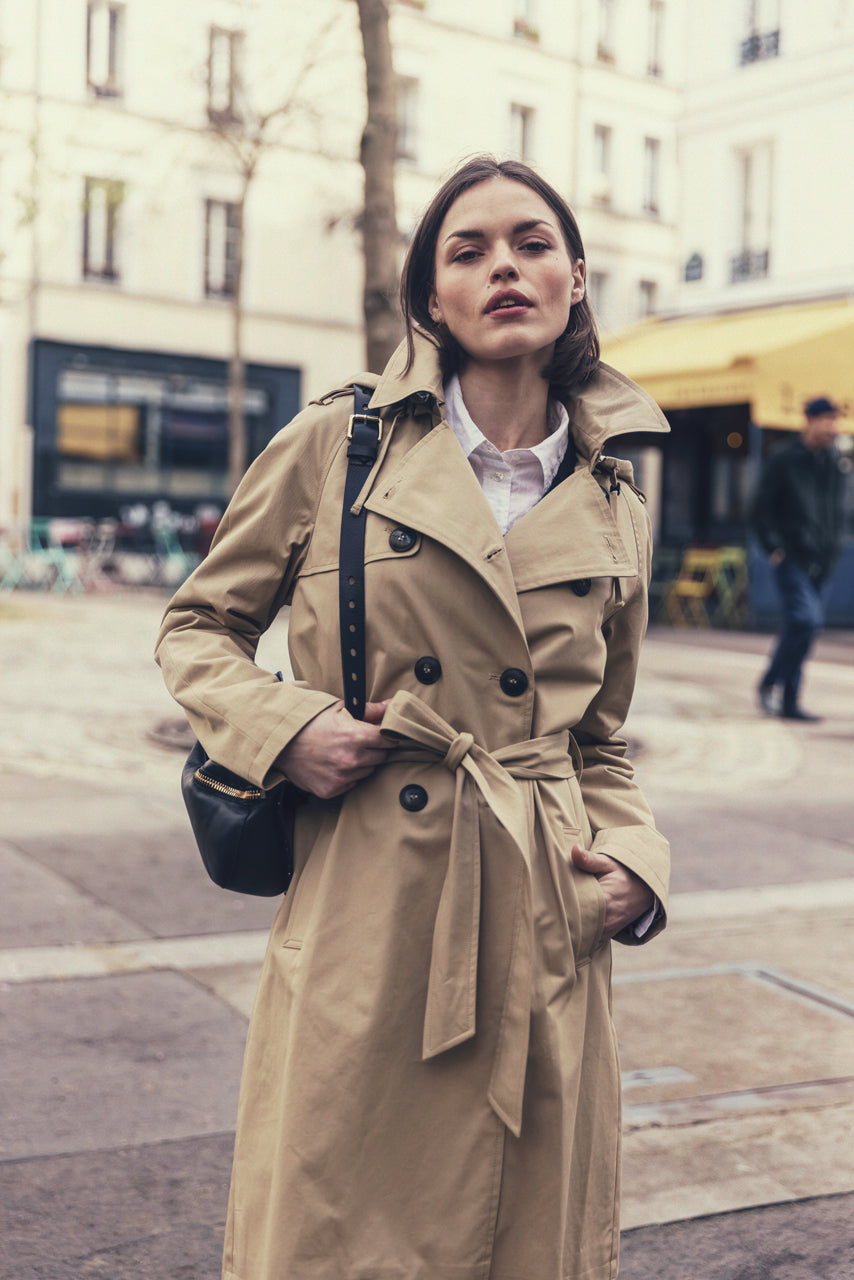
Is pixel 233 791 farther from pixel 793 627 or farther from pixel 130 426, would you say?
pixel 130 426

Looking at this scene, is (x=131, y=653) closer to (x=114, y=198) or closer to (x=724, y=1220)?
(x=114, y=198)

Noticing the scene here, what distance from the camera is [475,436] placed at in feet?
6.81

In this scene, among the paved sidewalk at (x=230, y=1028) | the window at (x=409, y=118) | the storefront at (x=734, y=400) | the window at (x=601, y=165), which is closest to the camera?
the paved sidewalk at (x=230, y=1028)

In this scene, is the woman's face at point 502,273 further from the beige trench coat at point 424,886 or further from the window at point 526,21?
the window at point 526,21

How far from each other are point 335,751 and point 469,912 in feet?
0.87

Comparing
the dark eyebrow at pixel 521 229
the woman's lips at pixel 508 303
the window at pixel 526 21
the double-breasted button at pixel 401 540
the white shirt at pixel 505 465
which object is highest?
the window at pixel 526 21

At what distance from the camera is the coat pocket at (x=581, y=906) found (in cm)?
200

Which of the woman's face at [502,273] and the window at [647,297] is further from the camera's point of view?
the window at [647,297]

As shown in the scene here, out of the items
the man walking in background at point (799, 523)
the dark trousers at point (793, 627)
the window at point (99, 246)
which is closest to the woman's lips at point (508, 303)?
the dark trousers at point (793, 627)

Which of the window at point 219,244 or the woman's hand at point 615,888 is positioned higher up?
the window at point 219,244

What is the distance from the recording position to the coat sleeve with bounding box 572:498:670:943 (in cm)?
214

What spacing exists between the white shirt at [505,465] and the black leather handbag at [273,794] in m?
0.12

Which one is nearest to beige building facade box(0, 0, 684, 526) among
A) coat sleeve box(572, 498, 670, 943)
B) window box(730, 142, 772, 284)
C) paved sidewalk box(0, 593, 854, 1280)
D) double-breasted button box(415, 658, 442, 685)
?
window box(730, 142, 772, 284)

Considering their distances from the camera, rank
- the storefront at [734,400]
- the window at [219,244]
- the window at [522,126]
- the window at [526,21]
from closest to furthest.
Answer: the storefront at [734,400] → the window at [219,244] → the window at [526,21] → the window at [522,126]
